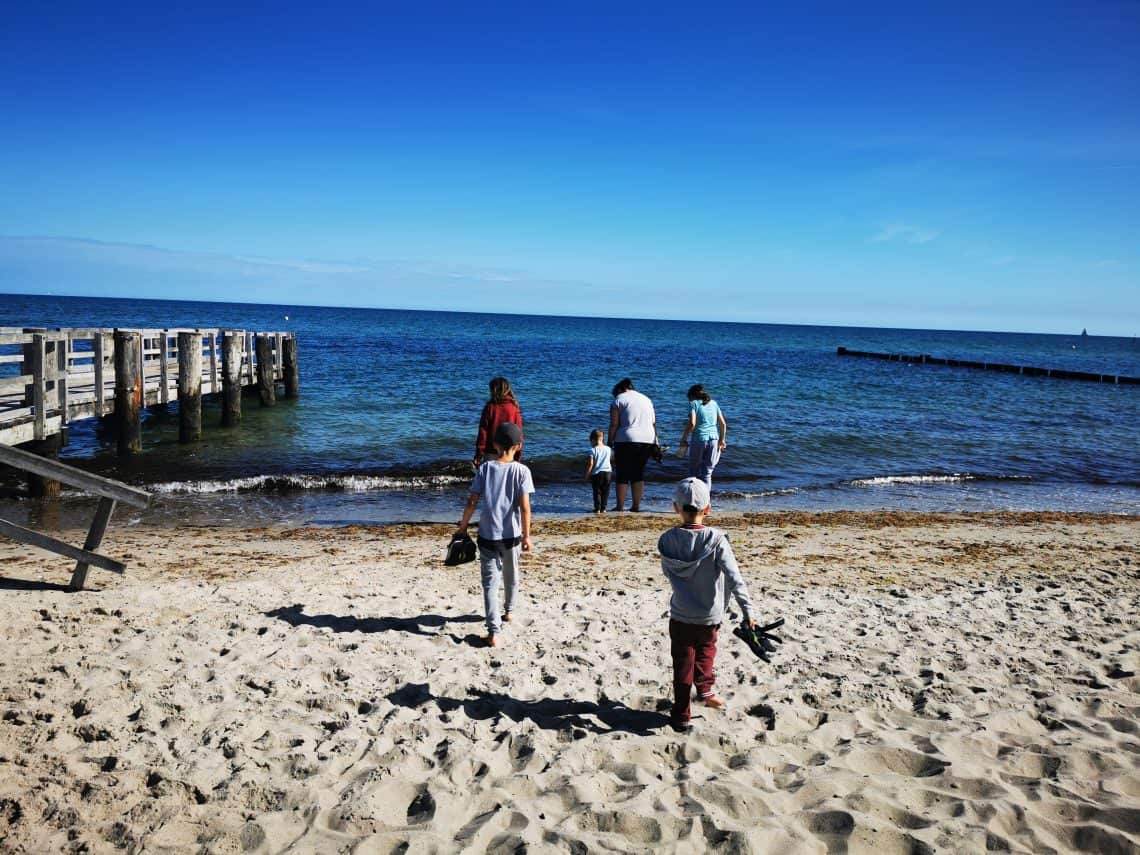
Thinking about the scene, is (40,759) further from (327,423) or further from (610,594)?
(327,423)

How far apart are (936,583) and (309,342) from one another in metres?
59.0

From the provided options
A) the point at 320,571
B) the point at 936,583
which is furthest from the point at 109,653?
the point at 936,583

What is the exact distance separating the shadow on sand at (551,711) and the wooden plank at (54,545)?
325cm

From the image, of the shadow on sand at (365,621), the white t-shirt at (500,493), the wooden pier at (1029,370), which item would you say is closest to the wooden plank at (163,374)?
the shadow on sand at (365,621)

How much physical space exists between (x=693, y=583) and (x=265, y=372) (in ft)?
72.7

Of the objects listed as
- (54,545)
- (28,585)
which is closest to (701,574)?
(54,545)

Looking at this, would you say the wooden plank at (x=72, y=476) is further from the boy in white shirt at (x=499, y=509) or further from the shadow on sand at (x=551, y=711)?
the shadow on sand at (x=551, y=711)

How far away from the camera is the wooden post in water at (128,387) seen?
48.9 feet

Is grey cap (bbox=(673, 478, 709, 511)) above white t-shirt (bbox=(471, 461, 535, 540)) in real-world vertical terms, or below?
above

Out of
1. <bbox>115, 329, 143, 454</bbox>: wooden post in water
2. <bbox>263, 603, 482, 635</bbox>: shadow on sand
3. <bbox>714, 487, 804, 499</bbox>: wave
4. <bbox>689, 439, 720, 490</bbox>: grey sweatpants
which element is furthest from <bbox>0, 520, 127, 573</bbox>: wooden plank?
<bbox>714, 487, 804, 499</bbox>: wave

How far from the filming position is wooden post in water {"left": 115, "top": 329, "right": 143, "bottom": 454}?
1489 cm

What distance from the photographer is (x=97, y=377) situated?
46.9 feet

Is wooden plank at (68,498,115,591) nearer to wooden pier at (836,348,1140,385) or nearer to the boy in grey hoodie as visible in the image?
the boy in grey hoodie

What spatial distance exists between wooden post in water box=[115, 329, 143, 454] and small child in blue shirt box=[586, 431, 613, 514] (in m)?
9.42
